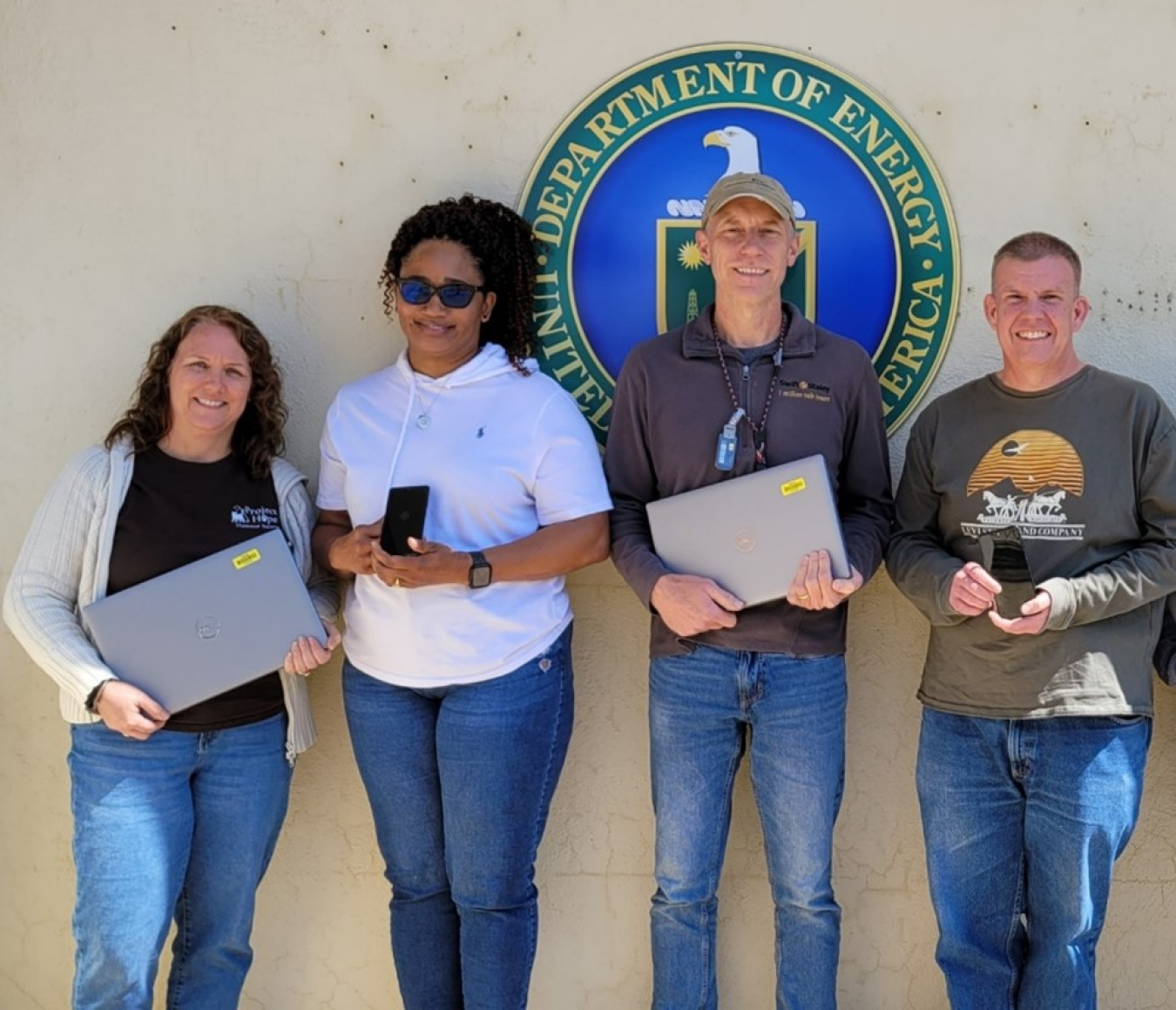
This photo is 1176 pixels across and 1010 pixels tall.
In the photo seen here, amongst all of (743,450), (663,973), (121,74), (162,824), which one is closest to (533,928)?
(663,973)

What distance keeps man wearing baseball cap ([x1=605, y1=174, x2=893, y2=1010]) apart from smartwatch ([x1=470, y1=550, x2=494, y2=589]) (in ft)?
1.09

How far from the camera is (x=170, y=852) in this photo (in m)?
2.64

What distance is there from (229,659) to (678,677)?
3.33ft

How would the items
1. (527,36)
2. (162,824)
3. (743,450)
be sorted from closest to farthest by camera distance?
(162,824), (743,450), (527,36)

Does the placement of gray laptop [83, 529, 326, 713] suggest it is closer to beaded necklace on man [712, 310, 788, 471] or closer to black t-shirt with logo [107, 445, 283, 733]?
black t-shirt with logo [107, 445, 283, 733]

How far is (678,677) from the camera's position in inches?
110

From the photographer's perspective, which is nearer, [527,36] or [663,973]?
[663,973]

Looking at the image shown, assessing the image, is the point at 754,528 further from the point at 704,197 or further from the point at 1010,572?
the point at 704,197

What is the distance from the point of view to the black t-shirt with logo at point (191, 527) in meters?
2.71

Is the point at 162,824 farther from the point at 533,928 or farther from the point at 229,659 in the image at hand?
the point at 533,928

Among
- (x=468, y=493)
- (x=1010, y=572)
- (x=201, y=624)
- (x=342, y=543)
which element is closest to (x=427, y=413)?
(x=468, y=493)

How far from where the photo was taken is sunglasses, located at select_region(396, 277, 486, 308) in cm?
287

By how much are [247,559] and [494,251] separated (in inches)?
38.3

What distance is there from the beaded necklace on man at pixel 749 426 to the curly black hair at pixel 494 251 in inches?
20.4
